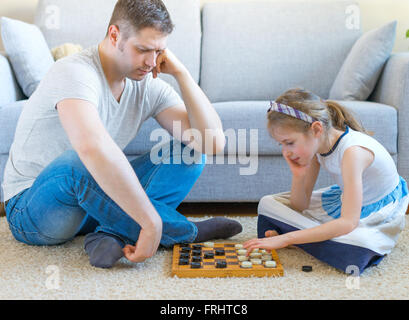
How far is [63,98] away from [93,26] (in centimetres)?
135

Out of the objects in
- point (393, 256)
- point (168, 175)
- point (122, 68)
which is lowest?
point (393, 256)

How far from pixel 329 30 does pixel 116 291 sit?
5.86 feet

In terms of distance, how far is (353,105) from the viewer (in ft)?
6.07

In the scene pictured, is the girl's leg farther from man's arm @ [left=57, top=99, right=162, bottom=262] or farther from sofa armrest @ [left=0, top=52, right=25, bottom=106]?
sofa armrest @ [left=0, top=52, right=25, bottom=106]

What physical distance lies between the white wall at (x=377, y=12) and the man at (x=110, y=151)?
5.18ft

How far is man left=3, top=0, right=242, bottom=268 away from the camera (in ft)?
3.68

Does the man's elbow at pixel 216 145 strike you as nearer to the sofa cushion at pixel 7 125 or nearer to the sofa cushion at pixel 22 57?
the sofa cushion at pixel 7 125

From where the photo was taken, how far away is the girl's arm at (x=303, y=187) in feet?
4.61

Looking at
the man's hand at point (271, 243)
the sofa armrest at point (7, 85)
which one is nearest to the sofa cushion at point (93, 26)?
the sofa armrest at point (7, 85)

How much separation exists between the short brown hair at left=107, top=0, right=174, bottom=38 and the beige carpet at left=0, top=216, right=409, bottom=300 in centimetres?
60

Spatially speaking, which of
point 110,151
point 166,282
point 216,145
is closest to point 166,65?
point 216,145

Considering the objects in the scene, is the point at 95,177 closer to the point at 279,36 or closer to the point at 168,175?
the point at 168,175

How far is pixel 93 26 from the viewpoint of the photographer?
2.40 metres

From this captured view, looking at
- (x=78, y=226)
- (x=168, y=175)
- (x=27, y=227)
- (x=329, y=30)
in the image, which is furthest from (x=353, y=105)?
(x=27, y=227)
